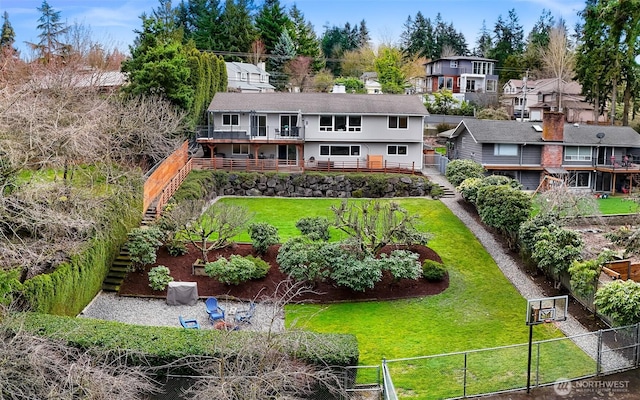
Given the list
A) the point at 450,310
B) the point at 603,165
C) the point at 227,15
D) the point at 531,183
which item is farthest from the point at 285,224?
the point at 227,15

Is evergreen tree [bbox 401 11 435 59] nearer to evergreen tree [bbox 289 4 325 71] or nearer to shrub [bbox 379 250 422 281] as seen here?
evergreen tree [bbox 289 4 325 71]

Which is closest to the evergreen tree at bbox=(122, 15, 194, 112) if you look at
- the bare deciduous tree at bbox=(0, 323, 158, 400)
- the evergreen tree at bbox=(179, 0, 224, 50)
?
the bare deciduous tree at bbox=(0, 323, 158, 400)

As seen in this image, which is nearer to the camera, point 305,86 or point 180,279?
point 180,279

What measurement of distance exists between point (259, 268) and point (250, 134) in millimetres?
20238

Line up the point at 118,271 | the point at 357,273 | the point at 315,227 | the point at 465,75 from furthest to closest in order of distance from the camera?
the point at 465,75
the point at 315,227
the point at 118,271
the point at 357,273

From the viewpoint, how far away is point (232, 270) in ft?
80.6

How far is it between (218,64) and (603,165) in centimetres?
3164

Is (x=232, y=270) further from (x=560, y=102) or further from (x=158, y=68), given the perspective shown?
(x=560, y=102)

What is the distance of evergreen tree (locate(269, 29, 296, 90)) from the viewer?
7894 cm

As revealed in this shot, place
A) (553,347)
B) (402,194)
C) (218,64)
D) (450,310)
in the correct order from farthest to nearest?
(218,64), (402,194), (450,310), (553,347)

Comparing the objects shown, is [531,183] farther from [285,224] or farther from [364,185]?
[285,224]

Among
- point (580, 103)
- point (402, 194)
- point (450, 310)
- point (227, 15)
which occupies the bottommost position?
point (450, 310)

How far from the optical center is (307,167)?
4306cm

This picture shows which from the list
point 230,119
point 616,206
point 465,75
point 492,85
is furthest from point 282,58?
point 616,206
